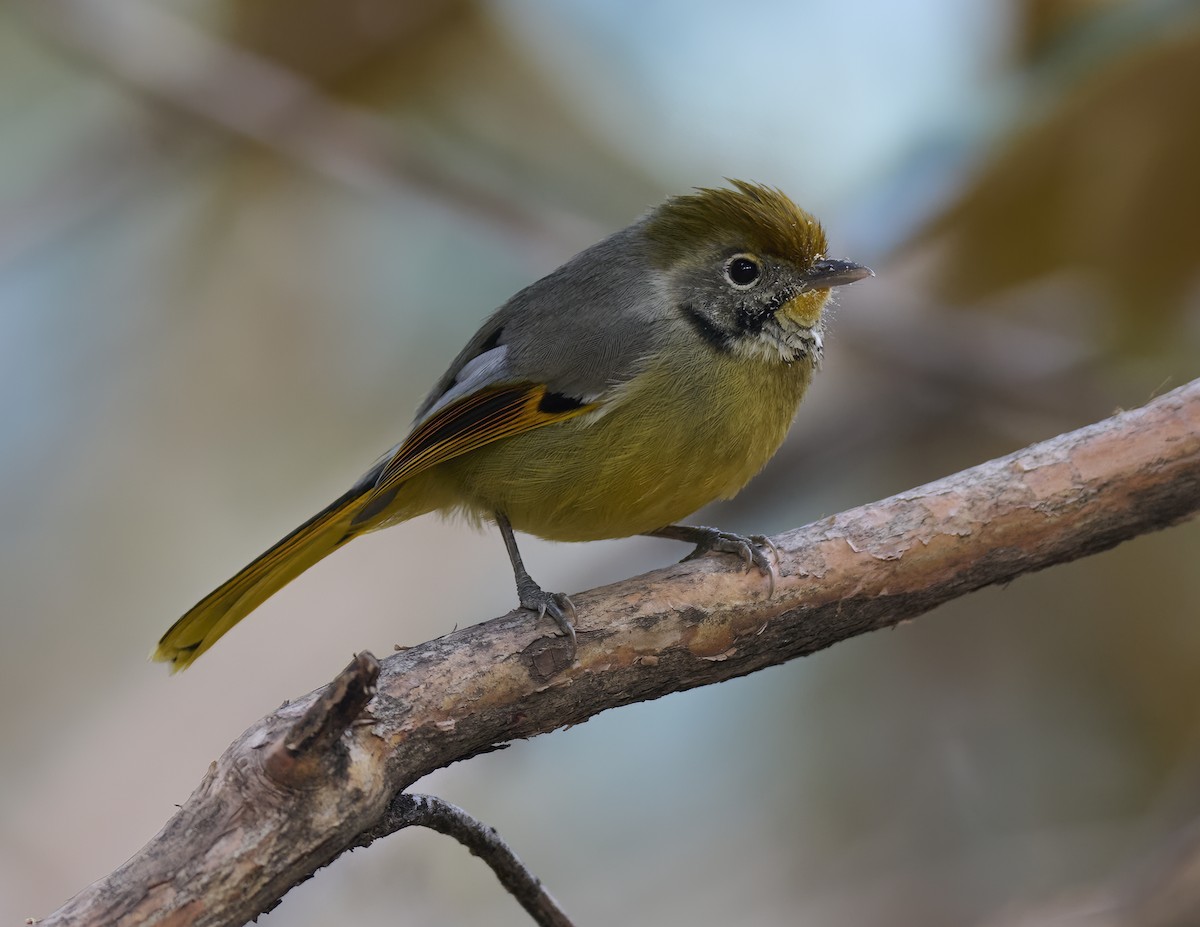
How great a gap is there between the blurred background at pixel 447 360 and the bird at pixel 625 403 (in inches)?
62.1

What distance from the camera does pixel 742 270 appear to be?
314 cm

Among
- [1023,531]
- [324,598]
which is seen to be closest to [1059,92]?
[1023,531]

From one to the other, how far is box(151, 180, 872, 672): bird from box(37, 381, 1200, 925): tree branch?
0.17 m

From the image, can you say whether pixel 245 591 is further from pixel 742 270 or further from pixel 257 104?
pixel 257 104

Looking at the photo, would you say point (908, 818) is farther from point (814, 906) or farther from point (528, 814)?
point (528, 814)

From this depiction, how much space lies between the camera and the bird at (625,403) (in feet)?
9.32

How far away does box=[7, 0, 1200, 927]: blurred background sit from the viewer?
189 inches

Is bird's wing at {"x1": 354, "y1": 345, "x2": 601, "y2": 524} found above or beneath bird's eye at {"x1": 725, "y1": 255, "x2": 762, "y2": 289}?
beneath

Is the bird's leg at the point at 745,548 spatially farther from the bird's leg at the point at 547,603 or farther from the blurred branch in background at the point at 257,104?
the blurred branch in background at the point at 257,104

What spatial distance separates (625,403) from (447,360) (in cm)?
324

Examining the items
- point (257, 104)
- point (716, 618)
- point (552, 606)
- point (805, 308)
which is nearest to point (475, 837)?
point (552, 606)

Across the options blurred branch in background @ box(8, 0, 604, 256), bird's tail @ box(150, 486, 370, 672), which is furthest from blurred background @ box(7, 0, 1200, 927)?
bird's tail @ box(150, 486, 370, 672)

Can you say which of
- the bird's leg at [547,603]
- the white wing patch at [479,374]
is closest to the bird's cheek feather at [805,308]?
the white wing patch at [479,374]

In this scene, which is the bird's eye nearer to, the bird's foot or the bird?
the bird
